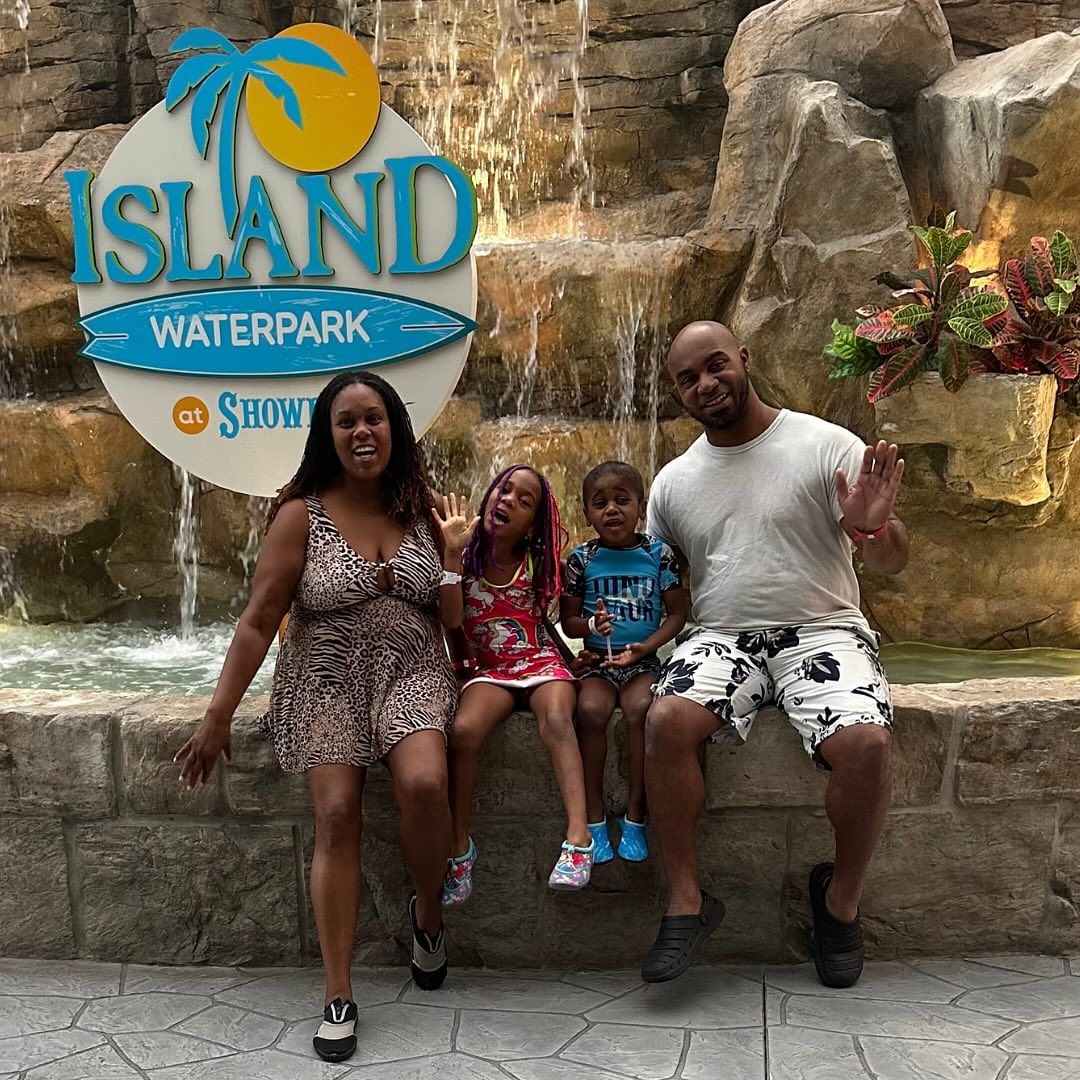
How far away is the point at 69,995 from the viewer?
2732 mm

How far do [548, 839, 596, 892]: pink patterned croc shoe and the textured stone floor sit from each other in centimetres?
31

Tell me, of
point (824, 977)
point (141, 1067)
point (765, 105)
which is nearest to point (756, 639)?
point (824, 977)

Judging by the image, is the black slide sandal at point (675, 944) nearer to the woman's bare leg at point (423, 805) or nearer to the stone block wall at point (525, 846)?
the stone block wall at point (525, 846)

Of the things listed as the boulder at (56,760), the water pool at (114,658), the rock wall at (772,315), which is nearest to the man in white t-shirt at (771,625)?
the boulder at (56,760)

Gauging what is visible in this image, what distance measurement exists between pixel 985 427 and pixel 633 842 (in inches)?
118

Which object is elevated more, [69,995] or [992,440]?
[992,440]

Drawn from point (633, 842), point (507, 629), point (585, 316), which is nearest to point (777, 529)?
point (507, 629)

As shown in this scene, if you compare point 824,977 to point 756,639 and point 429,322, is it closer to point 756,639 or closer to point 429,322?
point 756,639

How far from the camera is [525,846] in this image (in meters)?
2.83

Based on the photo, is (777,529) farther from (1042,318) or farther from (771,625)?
(1042,318)

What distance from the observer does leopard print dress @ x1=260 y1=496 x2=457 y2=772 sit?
8.59 feet

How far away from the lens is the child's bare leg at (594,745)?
2717 millimetres

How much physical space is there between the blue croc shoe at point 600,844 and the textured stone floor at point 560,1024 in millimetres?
322

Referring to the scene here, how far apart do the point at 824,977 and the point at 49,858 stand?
185 centimetres
